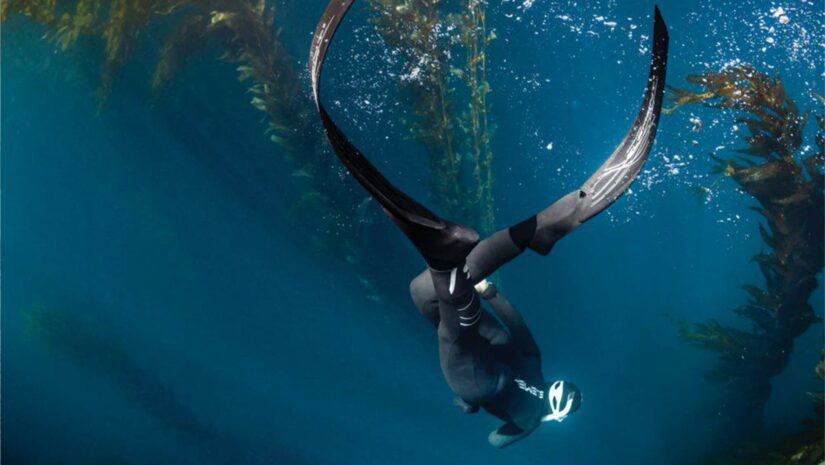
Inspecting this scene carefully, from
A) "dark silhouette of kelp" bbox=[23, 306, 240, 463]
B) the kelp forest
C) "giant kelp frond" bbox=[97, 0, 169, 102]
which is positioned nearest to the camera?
the kelp forest

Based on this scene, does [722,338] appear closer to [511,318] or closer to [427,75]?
[511,318]

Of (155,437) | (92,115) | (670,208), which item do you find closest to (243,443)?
(155,437)

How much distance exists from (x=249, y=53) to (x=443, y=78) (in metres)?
2.73

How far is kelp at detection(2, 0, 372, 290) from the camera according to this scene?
705 cm

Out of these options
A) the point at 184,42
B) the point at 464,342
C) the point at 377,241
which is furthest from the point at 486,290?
the point at 184,42

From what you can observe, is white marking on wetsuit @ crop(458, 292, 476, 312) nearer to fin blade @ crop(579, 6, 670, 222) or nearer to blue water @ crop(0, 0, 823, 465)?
fin blade @ crop(579, 6, 670, 222)

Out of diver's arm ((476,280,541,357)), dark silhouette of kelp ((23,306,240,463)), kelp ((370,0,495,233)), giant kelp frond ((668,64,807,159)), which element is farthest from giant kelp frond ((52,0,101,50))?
dark silhouette of kelp ((23,306,240,463))

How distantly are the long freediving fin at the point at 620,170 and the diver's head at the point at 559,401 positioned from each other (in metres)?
3.17

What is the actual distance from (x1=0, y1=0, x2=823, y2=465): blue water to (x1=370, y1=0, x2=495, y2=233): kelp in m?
1.18

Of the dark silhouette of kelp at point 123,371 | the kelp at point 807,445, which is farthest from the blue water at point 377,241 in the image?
the kelp at point 807,445

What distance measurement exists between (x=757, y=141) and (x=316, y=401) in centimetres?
3589

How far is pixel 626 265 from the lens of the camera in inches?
725

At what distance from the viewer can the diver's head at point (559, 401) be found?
18.9 ft

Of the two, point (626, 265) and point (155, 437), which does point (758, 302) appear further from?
point (155, 437)
